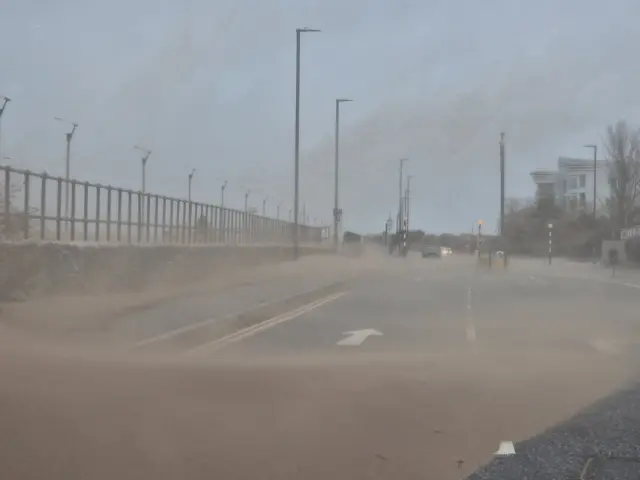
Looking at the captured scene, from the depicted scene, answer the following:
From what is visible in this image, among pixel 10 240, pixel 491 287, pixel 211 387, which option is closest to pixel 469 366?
pixel 211 387

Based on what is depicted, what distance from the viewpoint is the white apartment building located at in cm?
9841

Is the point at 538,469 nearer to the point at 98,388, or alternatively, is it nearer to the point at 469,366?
the point at 98,388

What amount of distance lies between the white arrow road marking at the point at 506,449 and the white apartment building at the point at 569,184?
8468cm

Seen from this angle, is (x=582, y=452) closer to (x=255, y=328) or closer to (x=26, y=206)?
(x=255, y=328)

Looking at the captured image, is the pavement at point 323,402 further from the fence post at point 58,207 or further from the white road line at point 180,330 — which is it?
the fence post at point 58,207

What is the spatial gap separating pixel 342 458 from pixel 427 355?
19.9 feet

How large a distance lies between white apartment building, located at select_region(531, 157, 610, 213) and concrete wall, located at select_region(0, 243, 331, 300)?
67.2 m

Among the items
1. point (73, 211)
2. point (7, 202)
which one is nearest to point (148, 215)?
point (73, 211)

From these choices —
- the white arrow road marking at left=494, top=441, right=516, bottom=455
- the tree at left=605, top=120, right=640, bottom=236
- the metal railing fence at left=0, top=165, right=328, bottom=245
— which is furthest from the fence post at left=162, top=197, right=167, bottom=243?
the tree at left=605, top=120, right=640, bottom=236

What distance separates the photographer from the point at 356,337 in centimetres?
1506

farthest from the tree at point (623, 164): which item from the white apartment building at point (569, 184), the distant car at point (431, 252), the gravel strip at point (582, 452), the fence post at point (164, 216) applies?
the gravel strip at point (582, 452)

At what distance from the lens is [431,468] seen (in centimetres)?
624

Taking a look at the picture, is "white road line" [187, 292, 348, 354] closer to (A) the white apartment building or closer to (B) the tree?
(B) the tree

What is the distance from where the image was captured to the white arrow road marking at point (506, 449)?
6.06 metres
